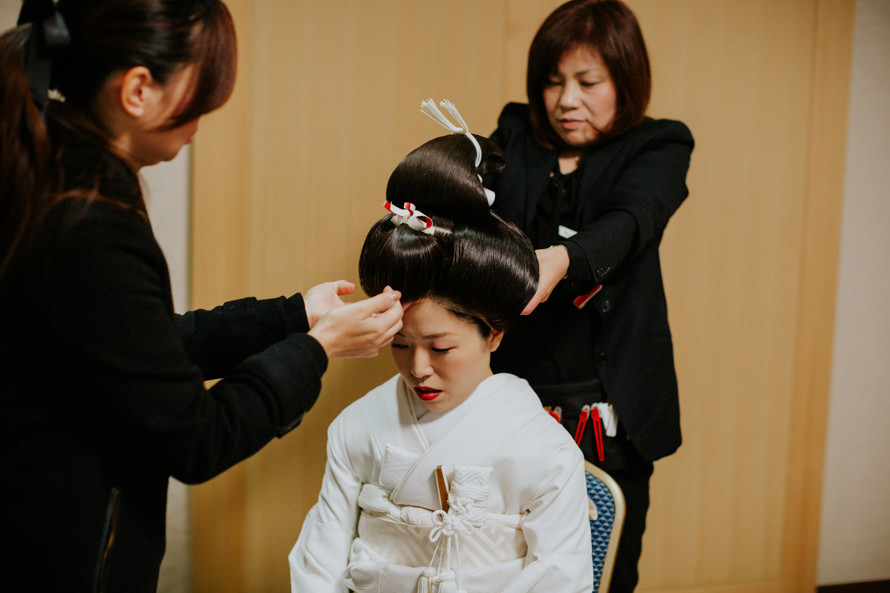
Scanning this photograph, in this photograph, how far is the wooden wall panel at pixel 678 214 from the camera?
1.83m

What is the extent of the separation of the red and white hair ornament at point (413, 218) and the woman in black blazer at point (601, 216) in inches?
15.2

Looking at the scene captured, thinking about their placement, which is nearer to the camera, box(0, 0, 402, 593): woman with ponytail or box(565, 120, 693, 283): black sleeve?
box(0, 0, 402, 593): woman with ponytail

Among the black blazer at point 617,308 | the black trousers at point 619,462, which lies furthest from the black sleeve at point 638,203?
the black trousers at point 619,462

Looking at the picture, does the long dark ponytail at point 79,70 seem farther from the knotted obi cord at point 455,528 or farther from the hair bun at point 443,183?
the knotted obi cord at point 455,528

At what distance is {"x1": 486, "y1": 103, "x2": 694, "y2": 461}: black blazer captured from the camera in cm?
148

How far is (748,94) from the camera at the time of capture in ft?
7.00

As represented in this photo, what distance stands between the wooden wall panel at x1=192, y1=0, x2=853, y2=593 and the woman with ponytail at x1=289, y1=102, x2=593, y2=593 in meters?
0.67

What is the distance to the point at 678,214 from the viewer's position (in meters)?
2.12

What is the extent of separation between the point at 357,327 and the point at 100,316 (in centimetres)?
35

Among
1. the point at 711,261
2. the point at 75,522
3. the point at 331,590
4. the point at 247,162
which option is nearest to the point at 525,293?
the point at 331,590

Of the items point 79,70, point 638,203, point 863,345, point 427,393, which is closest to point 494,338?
point 427,393

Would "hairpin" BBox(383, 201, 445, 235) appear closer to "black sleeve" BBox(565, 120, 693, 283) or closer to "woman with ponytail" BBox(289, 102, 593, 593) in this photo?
"woman with ponytail" BBox(289, 102, 593, 593)

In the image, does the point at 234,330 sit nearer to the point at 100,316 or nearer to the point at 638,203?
the point at 100,316

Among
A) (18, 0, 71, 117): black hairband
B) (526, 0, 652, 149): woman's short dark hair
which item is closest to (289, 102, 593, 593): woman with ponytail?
(526, 0, 652, 149): woman's short dark hair
